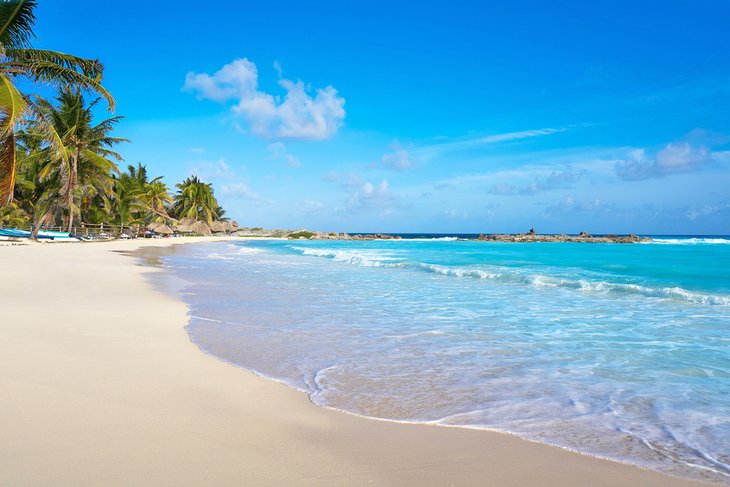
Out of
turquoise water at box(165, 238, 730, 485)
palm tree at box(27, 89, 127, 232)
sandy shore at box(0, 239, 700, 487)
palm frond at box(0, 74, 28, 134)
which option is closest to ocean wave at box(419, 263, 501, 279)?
turquoise water at box(165, 238, 730, 485)

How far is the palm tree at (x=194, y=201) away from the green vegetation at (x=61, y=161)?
153mm

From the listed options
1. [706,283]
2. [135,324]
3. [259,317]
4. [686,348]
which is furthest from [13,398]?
[706,283]

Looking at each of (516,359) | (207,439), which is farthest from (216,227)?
(207,439)

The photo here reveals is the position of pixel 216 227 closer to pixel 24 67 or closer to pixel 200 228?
pixel 200 228

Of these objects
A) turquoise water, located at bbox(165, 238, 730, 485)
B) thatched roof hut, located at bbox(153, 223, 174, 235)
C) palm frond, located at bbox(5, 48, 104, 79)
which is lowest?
turquoise water, located at bbox(165, 238, 730, 485)

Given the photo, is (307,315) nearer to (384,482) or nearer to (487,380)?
(487,380)

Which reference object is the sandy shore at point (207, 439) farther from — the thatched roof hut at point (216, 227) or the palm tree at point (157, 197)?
the thatched roof hut at point (216, 227)

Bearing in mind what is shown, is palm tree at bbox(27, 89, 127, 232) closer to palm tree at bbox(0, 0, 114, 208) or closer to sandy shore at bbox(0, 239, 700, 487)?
palm tree at bbox(0, 0, 114, 208)

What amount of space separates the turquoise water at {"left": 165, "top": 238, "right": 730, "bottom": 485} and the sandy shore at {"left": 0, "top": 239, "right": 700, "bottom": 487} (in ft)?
1.09

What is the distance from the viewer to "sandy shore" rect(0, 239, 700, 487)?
246 cm

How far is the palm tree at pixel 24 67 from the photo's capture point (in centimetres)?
1405

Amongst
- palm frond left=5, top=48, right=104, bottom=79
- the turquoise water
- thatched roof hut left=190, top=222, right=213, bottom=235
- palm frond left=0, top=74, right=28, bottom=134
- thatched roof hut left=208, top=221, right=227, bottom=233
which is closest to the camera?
the turquoise water

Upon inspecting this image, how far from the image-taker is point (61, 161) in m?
33.2

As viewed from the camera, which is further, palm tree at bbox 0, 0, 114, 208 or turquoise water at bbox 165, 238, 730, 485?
palm tree at bbox 0, 0, 114, 208
